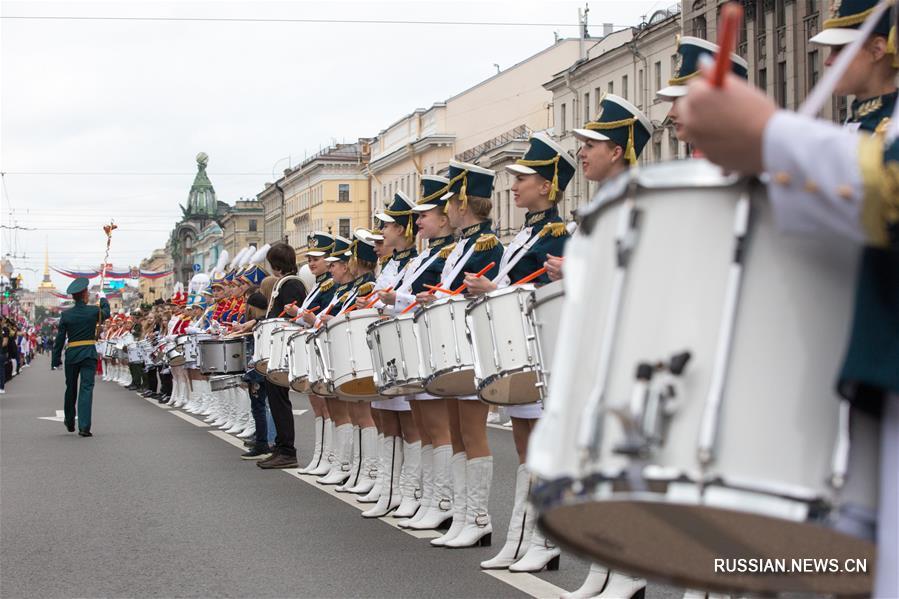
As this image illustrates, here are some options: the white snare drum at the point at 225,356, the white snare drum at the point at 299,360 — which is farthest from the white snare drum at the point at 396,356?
the white snare drum at the point at 225,356

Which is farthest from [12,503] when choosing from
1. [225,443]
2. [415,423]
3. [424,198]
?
[225,443]

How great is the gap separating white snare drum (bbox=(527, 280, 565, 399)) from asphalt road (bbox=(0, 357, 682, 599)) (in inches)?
58.0

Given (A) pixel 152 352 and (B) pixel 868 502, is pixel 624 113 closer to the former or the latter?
(B) pixel 868 502

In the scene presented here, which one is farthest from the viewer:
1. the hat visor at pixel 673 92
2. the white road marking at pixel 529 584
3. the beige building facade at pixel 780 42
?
the beige building facade at pixel 780 42

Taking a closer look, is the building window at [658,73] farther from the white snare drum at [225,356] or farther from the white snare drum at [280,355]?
the white snare drum at [280,355]

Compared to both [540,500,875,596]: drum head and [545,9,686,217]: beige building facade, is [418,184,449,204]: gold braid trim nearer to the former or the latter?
[540,500,875,596]: drum head

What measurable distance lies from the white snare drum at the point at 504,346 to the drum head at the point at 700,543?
334cm

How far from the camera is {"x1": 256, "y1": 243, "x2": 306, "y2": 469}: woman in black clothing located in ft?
47.4

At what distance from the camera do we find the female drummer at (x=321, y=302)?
43.1 ft

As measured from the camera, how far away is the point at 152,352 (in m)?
34.1

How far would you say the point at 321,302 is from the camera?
43.1ft

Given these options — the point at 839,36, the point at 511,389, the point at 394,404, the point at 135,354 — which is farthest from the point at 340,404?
the point at 135,354

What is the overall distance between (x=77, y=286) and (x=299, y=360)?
9.29m

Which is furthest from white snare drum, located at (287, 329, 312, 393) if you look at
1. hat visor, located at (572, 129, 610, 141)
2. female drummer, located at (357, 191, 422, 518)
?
hat visor, located at (572, 129, 610, 141)
